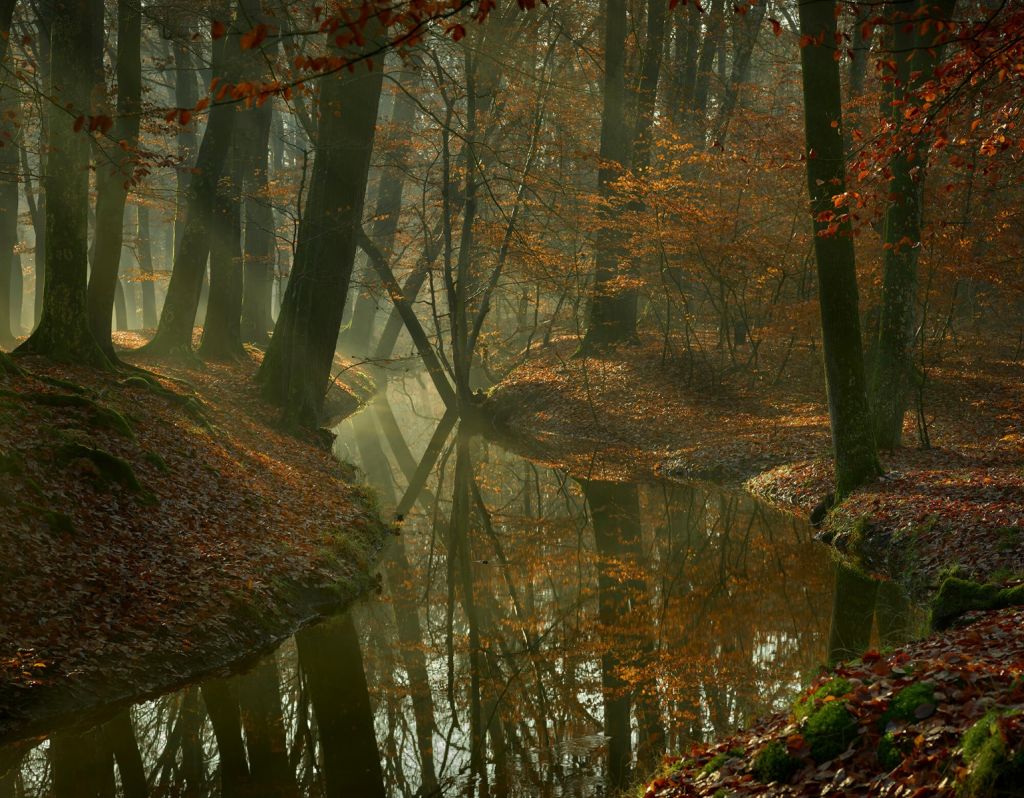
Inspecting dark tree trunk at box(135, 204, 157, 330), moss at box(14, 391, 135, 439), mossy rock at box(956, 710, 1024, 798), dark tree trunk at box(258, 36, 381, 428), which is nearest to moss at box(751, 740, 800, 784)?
mossy rock at box(956, 710, 1024, 798)

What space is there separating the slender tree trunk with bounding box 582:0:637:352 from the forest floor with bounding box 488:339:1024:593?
2.58ft

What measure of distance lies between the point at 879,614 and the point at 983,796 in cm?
657

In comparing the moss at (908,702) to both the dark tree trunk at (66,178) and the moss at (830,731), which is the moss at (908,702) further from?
the dark tree trunk at (66,178)

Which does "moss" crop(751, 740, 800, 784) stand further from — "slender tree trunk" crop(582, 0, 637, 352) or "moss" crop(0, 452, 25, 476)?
"slender tree trunk" crop(582, 0, 637, 352)

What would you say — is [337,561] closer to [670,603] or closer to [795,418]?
[670,603]

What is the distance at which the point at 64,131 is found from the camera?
1311 cm

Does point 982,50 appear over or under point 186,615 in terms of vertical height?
over

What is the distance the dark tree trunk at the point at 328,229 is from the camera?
54.6ft

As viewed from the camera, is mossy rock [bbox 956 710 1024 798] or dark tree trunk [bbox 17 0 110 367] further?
dark tree trunk [bbox 17 0 110 367]

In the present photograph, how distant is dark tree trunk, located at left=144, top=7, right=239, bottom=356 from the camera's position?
754 inches

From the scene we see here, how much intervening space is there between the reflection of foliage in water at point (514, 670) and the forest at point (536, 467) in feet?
0.17

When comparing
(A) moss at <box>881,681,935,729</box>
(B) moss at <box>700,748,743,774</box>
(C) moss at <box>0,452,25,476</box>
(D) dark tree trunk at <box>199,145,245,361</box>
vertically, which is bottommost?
(B) moss at <box>700,748,743,774</box>

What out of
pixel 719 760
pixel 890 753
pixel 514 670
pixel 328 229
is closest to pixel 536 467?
pixel 328 229

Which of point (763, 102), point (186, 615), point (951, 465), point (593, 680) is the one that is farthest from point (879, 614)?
point (763, 102)
